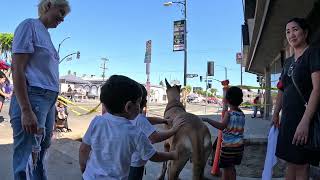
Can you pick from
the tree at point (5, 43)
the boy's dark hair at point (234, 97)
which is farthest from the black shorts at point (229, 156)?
the tree at point (5, 43)

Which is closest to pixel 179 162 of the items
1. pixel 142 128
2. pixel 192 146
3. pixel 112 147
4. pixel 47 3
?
pixel 192 146

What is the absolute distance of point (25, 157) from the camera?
343 cm

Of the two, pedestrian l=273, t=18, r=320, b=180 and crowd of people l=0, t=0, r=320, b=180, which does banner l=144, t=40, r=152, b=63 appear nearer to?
crowd of people l=0, t=0, r=320, b=180

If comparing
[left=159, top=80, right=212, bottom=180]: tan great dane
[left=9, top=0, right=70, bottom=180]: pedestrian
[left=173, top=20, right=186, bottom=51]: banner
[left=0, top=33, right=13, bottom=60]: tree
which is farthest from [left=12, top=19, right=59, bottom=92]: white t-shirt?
[left=0, top=33, right=13, bottom=60]: tree

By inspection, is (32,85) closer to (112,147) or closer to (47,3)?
(47,3)

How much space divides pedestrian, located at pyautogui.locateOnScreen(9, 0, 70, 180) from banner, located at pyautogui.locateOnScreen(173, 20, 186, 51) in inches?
1141

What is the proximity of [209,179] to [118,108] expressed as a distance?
3.66 meters

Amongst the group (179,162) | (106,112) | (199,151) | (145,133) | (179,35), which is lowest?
(179,162)

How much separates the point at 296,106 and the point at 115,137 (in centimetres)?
162

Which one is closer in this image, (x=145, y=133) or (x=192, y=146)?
(x=145, y=133)

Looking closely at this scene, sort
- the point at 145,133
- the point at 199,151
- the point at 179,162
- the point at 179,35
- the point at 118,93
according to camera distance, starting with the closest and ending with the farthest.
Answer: the point at 118,93 → the point at 145,133 → the point at 199,151 → the point at 179,162 → the point at 179,35

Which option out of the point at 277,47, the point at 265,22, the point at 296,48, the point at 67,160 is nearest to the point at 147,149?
the point at 296,48

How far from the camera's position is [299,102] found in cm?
353

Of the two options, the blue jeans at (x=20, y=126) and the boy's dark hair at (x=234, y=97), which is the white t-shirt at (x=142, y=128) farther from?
the boy's dark hair at (x=234, y=97)
